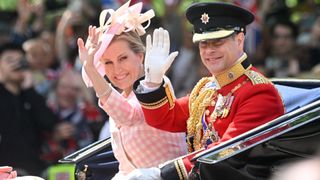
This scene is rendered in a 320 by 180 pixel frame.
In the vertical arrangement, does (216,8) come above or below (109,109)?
above

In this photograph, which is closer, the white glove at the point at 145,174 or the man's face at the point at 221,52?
the white glove at the point at 145,174

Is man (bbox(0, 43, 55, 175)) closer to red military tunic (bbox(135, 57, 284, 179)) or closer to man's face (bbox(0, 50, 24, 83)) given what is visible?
man's face (bbox(0, 50, 24, 83))

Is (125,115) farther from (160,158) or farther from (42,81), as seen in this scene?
(42,81)

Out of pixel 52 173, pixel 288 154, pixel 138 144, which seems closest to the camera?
pixel 288 154

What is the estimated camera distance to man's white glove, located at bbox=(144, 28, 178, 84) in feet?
15.1

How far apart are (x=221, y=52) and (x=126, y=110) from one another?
63cm

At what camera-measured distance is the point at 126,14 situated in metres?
5.00

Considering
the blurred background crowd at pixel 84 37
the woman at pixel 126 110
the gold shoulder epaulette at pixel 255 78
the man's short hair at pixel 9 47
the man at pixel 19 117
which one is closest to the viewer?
the gold shoulder epaulette at pixel 255 78

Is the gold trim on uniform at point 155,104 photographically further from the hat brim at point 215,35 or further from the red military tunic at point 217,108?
the hat brim at point 215,35

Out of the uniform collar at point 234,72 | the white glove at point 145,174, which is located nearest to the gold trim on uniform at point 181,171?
the white glove at point 145,174

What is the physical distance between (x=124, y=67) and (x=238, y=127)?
0.86m

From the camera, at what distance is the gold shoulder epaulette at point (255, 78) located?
4.59 m

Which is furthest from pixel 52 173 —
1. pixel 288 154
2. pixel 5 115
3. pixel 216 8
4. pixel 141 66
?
pixel 288 154

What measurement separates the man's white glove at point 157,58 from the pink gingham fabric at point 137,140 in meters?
0.32
